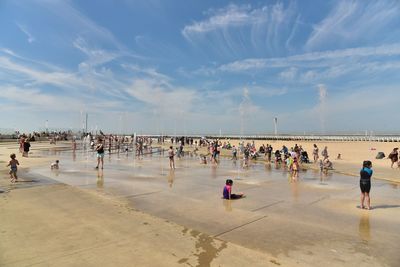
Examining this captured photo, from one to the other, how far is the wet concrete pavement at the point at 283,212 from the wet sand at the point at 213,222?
3cm

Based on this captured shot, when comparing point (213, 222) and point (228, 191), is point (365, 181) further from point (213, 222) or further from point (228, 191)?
point (213, 222)

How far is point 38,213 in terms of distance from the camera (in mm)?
8320

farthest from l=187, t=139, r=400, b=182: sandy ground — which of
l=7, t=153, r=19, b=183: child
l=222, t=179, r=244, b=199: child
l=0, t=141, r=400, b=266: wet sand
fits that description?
l=7, t=153, r=19, b=183: child

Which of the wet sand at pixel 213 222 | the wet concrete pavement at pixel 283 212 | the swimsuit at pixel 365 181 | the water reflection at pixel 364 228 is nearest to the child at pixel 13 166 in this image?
the wet sand at pixel 213 222

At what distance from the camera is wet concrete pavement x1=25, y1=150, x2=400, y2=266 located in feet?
20.7

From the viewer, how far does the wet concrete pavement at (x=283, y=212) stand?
6324 millimetres

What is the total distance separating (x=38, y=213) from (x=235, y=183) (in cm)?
892

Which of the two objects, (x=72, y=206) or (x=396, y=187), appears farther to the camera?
(x=396, y=187)

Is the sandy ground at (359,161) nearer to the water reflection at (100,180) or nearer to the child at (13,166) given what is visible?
the water reflection at (100,180)

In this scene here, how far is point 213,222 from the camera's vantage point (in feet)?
26.2

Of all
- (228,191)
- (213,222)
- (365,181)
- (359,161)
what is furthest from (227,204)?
(359,161)

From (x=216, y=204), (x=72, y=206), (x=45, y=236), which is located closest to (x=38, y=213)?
(x=72, y=206)

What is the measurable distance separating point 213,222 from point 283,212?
251 cm

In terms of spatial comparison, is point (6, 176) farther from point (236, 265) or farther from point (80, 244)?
point (236, 265)
